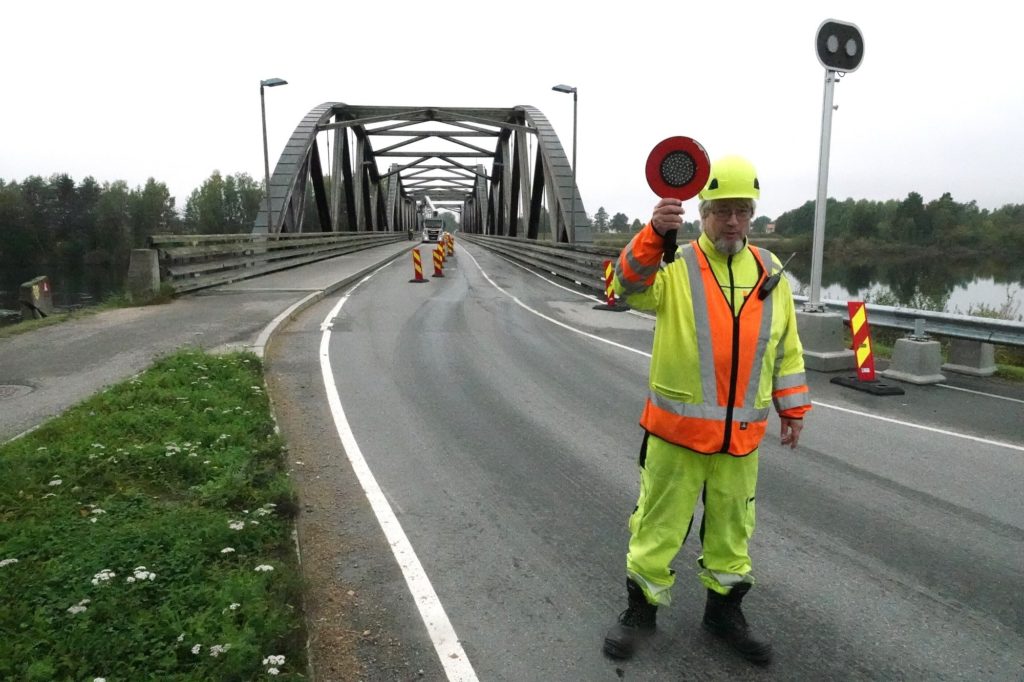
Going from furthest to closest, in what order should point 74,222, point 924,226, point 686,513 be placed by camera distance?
point 74,222 → point 924,226 → point 686,513

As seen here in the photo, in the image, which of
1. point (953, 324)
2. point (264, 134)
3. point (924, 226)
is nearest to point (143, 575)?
point (953, 324)

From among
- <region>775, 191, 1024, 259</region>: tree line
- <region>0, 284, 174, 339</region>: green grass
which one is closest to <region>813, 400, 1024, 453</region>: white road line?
<region>0, 284, 174, 339</region>: green grass

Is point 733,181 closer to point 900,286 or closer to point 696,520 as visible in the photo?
point 696,520

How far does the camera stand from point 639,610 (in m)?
3.06

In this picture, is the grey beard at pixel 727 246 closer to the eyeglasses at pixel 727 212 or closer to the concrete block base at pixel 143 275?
the eyeglasses at pixel 727 212

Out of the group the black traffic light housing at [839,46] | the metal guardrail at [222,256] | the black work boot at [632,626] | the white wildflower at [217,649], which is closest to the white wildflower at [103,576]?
the white wildflower at [217,649]

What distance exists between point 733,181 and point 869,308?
27.4ft

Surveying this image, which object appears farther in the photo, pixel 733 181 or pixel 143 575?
pixel 143 575

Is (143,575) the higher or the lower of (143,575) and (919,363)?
the higher

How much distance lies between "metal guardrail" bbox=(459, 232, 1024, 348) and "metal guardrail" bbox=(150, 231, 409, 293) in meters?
9.20

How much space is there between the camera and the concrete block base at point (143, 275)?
13.9 meters

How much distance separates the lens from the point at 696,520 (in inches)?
172

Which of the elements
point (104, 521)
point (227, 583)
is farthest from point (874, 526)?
point (104, 521)

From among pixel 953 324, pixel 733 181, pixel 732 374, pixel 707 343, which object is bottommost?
pixel 953 324
